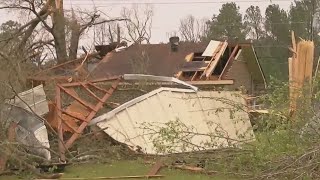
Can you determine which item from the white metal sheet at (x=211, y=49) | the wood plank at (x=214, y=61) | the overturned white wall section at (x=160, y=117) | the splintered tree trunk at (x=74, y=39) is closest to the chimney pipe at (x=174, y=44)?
the white metal sheet at (x=211, y=49)

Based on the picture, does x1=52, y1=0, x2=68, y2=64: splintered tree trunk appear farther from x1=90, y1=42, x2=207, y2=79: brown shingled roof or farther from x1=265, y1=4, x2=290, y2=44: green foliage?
x1=265, y1=4, x2=290, y2=44: green foliage

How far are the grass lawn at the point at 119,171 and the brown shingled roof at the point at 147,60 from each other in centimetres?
1205

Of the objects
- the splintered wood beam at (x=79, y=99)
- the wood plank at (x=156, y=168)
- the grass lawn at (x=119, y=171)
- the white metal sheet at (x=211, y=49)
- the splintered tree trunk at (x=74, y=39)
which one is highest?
the splintered tree trunk at (x=74, y=39)

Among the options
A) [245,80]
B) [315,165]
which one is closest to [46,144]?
[315,165]

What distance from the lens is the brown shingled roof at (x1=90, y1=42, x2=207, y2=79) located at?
80.1ft

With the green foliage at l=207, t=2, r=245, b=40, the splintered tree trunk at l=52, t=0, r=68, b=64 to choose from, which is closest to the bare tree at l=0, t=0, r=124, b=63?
the splintered tree trunk at l=52, t=0, r=68, b=64

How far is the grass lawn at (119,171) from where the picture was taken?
10188 millimetres

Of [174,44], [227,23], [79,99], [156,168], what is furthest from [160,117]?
[227,23]

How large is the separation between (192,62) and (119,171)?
11964mm

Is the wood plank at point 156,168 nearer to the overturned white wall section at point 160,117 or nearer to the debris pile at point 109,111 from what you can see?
the debris pile at point 109,111

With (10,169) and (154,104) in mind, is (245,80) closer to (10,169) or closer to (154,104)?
(154,104)

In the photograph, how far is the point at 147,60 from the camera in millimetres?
25375

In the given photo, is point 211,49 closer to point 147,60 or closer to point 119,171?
point 147,60

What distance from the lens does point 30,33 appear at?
17188 mm
